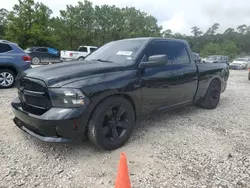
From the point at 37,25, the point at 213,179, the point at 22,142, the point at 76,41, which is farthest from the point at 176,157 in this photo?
the point at 76,41

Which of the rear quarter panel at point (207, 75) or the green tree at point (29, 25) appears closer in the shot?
the rear quarter panel at point (207, 75)

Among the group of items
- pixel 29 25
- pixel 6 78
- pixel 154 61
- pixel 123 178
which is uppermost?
pixel 29 25

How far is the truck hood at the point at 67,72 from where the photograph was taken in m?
2.78

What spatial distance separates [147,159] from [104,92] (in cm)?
112

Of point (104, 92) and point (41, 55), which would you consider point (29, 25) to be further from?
point (104, 92)

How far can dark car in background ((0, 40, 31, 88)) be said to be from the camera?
6.96 metres

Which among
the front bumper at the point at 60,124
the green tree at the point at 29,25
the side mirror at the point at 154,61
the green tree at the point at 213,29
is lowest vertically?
the front bumper at the point at 60,124

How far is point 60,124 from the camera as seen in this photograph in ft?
8.67

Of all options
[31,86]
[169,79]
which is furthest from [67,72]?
[169,79]

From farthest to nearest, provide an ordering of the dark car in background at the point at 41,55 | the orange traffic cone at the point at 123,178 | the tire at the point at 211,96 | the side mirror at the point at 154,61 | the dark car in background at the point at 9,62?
the dark car in background at the point at 41,55
the dark car in background at the point at 9,62
the tire at the point at 211,96
the side mirror at the point at 154,61
the orange traffic cone at the point at 123,178

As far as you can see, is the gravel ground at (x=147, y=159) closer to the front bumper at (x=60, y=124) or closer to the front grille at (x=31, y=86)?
the front bumper at (x=60, y=124)

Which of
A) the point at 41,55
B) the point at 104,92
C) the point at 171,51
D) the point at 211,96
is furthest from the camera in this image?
the point at 41,55

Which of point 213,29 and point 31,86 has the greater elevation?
point 213,29

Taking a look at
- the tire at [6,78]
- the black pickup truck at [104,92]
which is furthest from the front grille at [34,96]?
the tire at [6,78]
